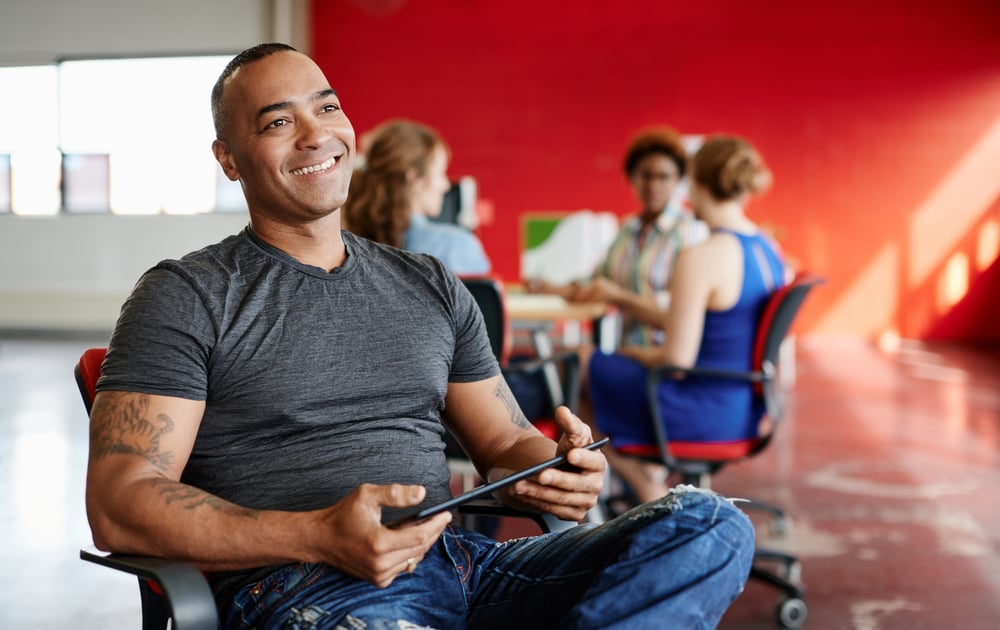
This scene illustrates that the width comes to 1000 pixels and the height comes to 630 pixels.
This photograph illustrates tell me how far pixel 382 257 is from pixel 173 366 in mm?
416

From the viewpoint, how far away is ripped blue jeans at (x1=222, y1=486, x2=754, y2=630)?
1176 mm

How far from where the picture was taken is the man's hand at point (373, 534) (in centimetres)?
110

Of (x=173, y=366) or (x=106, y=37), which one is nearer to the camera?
(x=173, y=366)

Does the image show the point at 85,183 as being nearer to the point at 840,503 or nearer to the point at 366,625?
the point at 840,503

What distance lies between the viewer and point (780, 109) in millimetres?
9031

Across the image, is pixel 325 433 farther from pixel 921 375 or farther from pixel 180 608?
pixel 921 375

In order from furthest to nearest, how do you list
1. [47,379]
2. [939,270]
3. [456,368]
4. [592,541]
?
1. [939,270]
2. [47,379]
3. [456,368]
4. [592,541]

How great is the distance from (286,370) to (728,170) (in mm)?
1949

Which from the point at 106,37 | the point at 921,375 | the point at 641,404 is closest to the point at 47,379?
the point at 106,37

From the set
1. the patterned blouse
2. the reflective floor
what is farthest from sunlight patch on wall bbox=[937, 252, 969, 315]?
the patterned blouse

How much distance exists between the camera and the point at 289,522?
3.84 ft

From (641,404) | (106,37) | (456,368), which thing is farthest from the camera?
(106,37)

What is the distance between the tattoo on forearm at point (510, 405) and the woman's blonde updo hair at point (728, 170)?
5.17ft

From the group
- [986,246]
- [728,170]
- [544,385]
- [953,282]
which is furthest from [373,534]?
[986,246]
